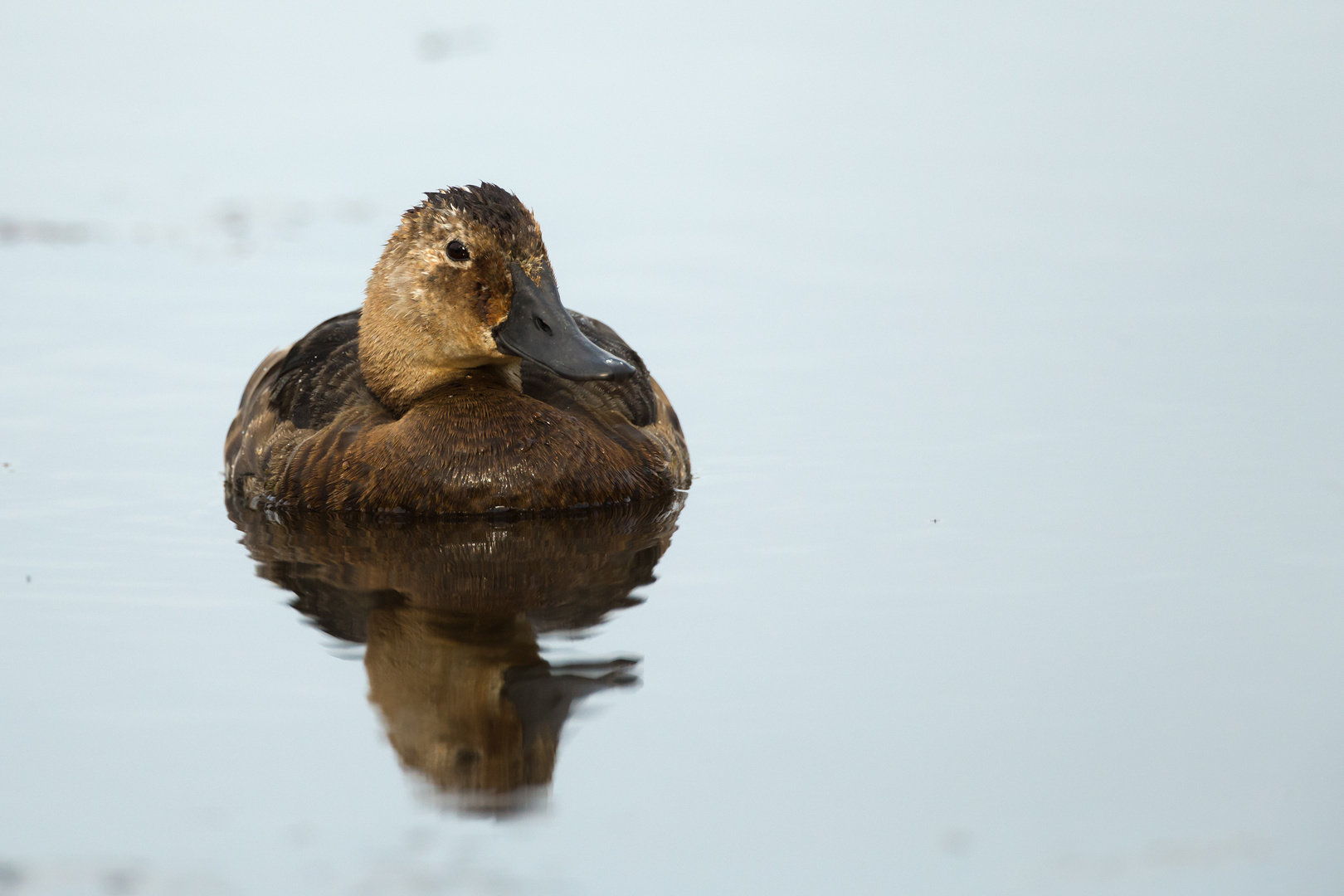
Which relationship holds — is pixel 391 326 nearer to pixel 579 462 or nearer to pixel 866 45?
pixel 579 462

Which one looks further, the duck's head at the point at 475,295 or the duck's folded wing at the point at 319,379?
the duck's folded wing at the point at 319,379

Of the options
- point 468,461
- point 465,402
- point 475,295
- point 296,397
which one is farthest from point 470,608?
point 296,397

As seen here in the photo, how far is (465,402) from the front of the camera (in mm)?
8680

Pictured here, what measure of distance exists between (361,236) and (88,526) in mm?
4897

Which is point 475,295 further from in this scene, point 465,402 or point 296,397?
point 296,397

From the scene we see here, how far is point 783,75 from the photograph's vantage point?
647 inches

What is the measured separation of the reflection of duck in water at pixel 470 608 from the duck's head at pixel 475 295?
729 mm

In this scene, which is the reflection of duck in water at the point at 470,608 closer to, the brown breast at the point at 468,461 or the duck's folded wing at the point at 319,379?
the brown breast at the point at 468,461

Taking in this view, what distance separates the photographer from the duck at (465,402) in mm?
8508

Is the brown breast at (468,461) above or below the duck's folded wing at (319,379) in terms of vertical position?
below

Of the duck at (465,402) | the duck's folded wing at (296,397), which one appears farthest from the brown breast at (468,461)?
the duck's folded wing at (296,397)

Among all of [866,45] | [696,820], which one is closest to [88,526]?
[696,820]

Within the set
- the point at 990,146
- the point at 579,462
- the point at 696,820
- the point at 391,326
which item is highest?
the point at 990,146

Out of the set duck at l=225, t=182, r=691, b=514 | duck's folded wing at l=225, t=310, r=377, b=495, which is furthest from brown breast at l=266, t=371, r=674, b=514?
duck's folded wing at l=225, t=310, r=377, b=495
